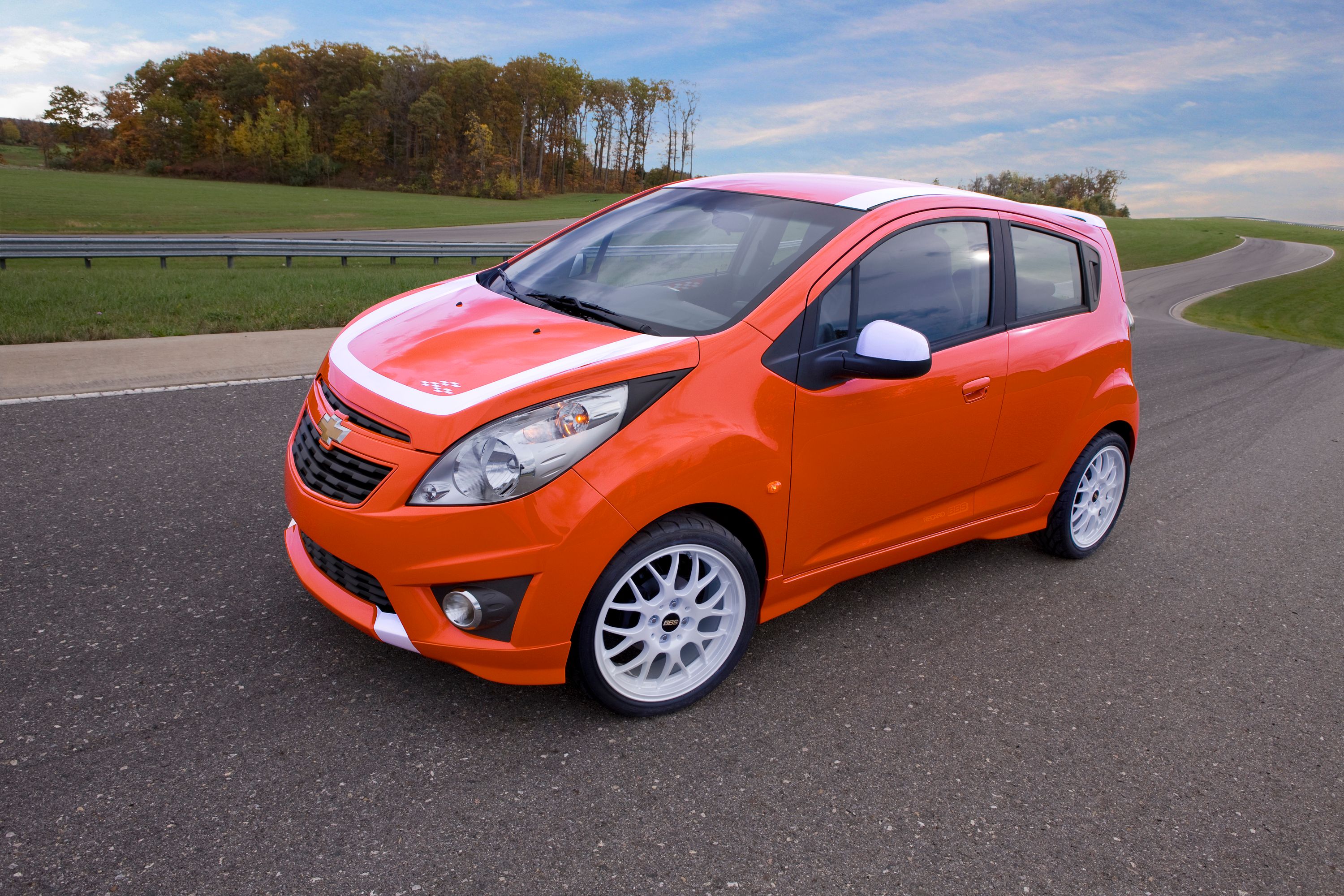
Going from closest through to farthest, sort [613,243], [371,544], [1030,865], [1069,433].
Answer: [1030,865] → [371,544] → [613,243] → [1069,433]

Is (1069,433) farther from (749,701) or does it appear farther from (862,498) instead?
(749,701)

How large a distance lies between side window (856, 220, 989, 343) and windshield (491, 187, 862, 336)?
0.23 meters

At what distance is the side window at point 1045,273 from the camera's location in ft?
12.8

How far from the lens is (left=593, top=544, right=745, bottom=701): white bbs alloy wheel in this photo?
9.40 feet

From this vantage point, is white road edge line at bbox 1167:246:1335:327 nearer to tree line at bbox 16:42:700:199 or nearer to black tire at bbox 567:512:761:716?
black tire at bbox 567:512:761:716

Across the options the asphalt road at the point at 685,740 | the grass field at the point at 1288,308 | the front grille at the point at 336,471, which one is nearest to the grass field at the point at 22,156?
the grass field at the point at 1288,308

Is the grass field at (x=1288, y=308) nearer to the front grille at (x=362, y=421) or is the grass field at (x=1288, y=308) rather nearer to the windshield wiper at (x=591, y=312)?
the windshield wiper at (x=591, y=312)

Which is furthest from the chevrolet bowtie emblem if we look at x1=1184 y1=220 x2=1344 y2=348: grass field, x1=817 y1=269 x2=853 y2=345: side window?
x1=1184 y1=220 x2=1344 y2=348: grass field

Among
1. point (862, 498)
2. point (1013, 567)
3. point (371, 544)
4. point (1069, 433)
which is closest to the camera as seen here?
point (371, 544)

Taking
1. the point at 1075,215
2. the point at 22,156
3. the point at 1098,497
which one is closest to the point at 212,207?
the point at 1075,215

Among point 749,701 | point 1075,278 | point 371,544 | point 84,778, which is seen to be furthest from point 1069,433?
point 84,778

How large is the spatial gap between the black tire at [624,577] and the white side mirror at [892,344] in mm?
772

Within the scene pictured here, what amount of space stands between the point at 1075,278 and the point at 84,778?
4273 mm

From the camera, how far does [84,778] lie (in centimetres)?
252
